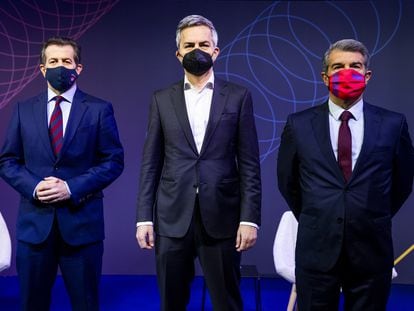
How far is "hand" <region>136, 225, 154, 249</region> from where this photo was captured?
246 centimetres

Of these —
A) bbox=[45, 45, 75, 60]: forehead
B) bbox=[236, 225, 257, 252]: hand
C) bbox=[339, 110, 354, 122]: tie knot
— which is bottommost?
bbox=[236, 225, 257, 252]: hand

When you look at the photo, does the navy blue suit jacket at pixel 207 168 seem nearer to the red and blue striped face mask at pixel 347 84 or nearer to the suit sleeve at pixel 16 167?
the red and blue striped face mask at pixel 347 84

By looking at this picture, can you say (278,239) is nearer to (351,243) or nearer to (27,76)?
(351,243)

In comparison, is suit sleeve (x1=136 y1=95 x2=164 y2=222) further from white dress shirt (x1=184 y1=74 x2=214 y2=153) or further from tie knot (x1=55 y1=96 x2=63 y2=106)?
tie knot (x1=55 y1=96 x2=63 y2=106)

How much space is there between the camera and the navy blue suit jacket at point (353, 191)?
88.7 inches

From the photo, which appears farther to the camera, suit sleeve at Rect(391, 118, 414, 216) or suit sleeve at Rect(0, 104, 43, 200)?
suit sleeve at Rect(0, 104, 43, 200)

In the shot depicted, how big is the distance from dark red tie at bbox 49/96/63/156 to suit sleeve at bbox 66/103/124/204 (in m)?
0.19

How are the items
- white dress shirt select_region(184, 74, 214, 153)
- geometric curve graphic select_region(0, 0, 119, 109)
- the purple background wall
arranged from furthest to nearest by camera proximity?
geometric curve graphic select_region(0, 0, 119, 109), the purple background wall, white dress shirt select_region(184, 74, 214, 153)

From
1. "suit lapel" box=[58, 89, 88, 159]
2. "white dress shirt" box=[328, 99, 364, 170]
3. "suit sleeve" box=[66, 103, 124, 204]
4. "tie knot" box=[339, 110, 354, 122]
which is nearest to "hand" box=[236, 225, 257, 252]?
"white dress shirt" box=[328, 99, 364, 170]

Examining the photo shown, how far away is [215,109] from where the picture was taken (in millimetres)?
2475

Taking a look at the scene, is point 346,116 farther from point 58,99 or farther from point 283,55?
point 283,55

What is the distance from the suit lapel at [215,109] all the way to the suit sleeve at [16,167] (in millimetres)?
885

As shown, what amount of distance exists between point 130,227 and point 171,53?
1762 mm

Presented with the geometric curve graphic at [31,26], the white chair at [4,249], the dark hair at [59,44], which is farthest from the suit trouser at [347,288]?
the geometric curve graphic at [31,26]
